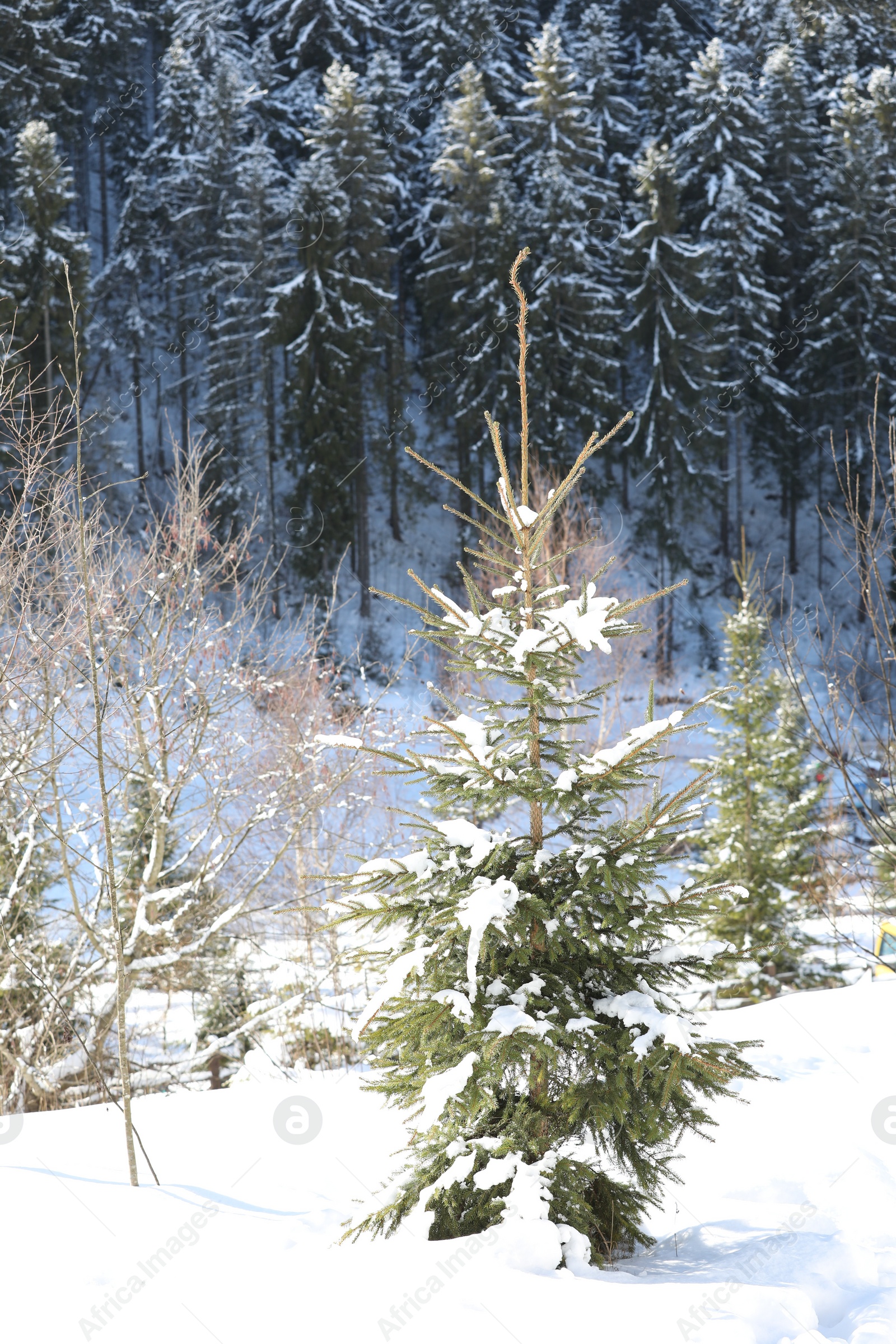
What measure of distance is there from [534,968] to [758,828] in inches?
367

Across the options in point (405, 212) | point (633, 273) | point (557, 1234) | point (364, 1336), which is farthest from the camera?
point (405, 212)

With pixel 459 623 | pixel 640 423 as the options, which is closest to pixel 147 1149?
pixel 459 623

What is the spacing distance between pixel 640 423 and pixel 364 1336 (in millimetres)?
28398

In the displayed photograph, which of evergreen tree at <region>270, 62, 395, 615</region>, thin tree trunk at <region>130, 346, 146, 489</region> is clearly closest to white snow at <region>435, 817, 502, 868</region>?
evergreen tree at <region>270, 62, 395, 615</region>

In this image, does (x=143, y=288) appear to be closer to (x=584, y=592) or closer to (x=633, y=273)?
(x=633, y=273)

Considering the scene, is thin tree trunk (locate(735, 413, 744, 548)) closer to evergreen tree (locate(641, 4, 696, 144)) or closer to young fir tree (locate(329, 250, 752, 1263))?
evergreen tree (locate(641, 4, 696, 144))

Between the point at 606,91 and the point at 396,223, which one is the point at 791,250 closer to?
the point at 606,91

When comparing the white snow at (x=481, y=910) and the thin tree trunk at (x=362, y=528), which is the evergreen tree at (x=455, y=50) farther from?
the white snow at (x=481, y=910)

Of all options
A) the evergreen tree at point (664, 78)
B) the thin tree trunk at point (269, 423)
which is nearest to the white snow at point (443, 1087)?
the thin tree trunk at point (269, 423)

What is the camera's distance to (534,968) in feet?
13.0

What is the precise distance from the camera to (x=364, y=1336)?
119 inches

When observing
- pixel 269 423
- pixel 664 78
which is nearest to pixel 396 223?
pixel 269 423

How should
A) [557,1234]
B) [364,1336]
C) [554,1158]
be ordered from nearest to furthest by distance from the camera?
1. [364,1336]
2. [557,1234]
3. [554,1158]

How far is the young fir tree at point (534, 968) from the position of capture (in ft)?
11.7
